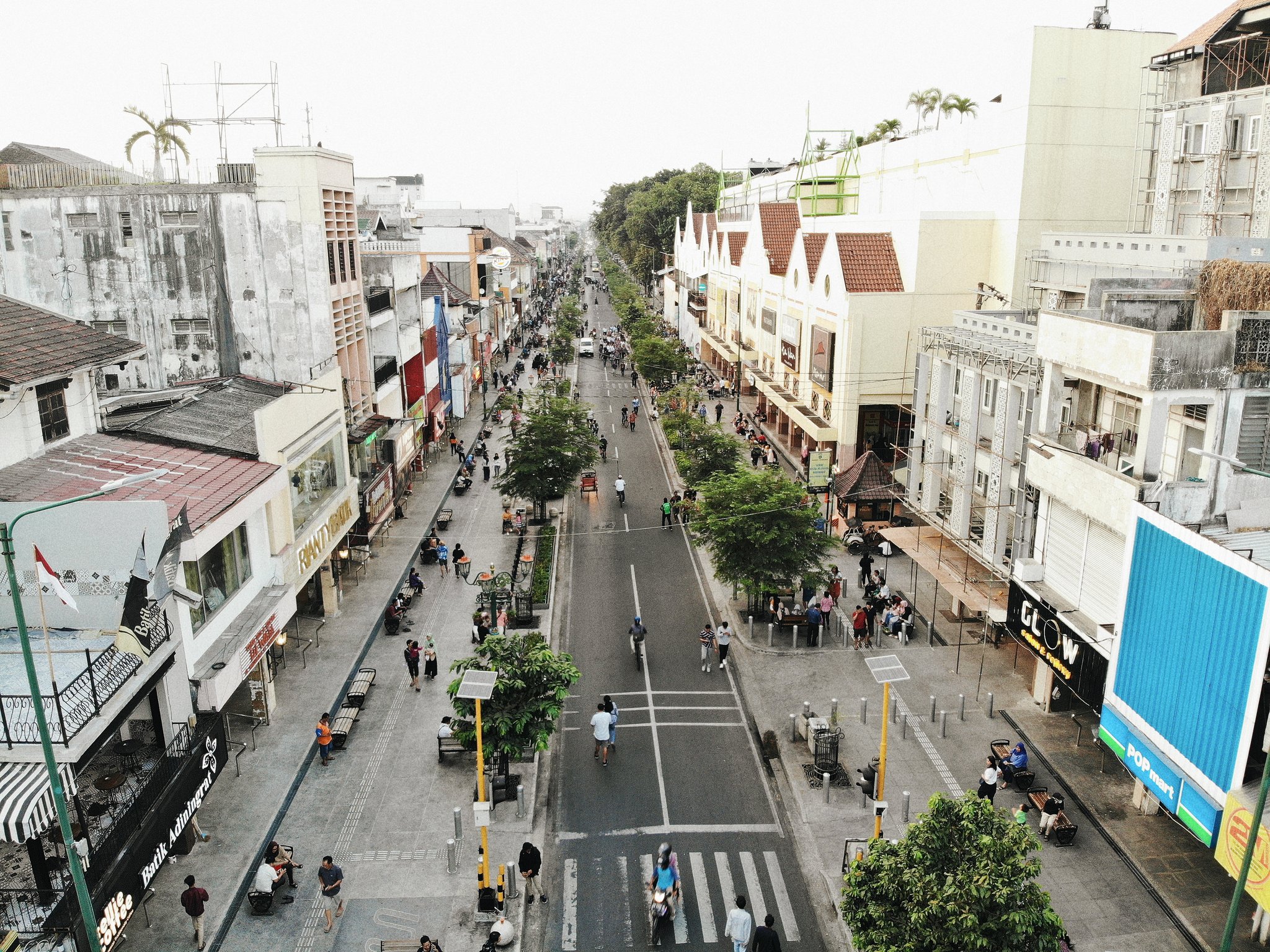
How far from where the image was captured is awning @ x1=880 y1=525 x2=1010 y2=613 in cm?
2534

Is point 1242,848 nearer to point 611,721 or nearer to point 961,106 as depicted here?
point 611,721

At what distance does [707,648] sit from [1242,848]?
13.9 metres

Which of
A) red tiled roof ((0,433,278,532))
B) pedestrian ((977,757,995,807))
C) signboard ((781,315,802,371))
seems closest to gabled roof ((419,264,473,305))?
signboard ((781,315,802,371))

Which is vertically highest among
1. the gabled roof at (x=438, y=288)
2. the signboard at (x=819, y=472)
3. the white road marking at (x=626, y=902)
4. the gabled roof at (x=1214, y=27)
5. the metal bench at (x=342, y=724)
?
the gabled roof at (x=1214, y=27)

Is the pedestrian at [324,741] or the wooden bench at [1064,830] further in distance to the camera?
the pedestrian at [324,741]

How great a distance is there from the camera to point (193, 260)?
3020 centimetres

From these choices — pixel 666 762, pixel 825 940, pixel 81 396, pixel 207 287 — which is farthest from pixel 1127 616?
pixel 207 287

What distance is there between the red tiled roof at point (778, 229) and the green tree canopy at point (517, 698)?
131 feet

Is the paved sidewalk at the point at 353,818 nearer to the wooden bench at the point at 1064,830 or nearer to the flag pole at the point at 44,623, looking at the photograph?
the flag pole at the point at 44,623

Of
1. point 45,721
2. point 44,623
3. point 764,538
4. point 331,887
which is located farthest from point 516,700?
point 764,538

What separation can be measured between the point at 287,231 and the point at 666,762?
66.8 ft

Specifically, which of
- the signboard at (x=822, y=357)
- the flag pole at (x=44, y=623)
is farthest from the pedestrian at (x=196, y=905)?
the signboard at (x=822, y=357)

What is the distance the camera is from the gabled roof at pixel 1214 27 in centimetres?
2920

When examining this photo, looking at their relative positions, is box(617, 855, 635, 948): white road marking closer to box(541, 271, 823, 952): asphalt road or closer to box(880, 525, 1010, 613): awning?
box(541, 271, 823, 952): asphalt road
